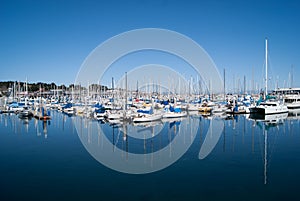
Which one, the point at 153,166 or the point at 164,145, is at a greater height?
the point at 164,145

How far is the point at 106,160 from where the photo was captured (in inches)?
432

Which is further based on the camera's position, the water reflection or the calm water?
the water reflection

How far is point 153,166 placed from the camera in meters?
10.2

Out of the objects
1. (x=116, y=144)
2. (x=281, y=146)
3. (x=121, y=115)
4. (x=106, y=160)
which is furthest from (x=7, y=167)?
(x=121, y=115)

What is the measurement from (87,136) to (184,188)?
10568mm

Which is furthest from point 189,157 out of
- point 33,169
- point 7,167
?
point 7,167

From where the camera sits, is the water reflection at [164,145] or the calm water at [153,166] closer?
the calm water at [153,166]

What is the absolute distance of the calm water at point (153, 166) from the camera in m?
7.36

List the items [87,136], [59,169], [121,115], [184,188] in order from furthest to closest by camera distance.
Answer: [121,115]
[87,136]
[59,169]
[184,188]

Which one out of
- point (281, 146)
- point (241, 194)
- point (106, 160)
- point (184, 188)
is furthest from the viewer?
point (281, 146)

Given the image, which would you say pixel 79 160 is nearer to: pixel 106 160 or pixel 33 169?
pixel 106 160

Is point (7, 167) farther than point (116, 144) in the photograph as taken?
No

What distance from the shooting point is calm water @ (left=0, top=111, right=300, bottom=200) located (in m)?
7.36

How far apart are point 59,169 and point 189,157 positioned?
566 cm
